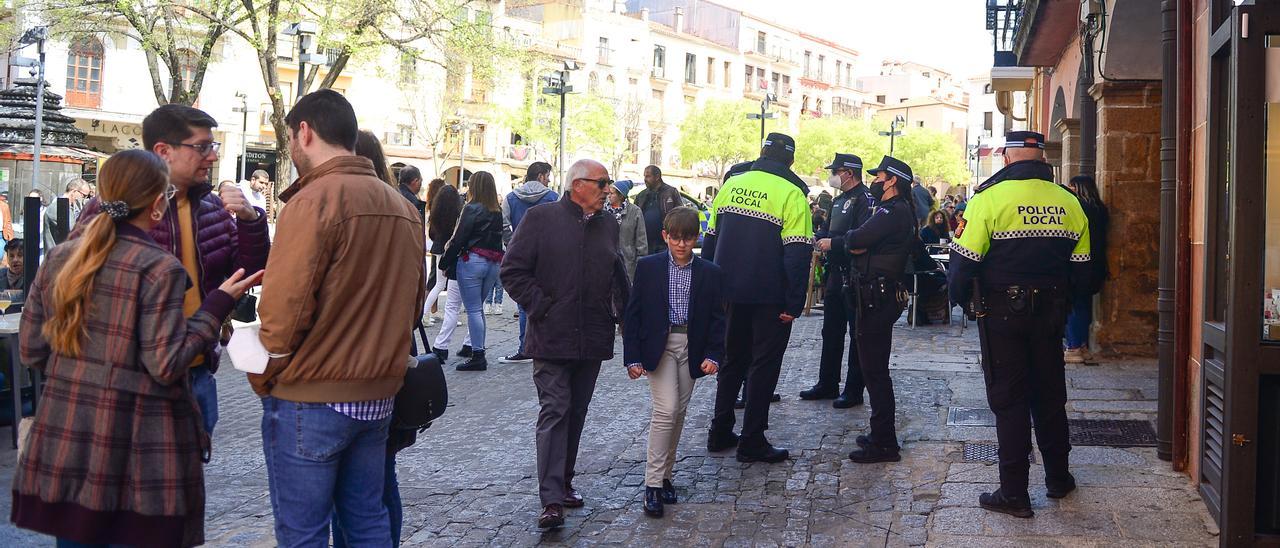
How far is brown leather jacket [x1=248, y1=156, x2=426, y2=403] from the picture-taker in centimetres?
346

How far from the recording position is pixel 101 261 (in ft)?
11.7

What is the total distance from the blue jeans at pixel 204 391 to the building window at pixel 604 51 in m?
63.8

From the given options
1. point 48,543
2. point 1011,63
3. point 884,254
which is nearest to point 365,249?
point 48,543

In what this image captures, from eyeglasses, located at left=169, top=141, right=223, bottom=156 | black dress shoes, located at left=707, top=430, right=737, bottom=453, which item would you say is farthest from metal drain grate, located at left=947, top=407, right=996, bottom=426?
eyeglasses, located at left=169, top=141, right=223, bottom=156

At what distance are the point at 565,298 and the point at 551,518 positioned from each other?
3.25 feet

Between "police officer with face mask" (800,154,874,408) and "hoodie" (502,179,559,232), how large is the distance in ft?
9.67

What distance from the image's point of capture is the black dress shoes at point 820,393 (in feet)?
29.2

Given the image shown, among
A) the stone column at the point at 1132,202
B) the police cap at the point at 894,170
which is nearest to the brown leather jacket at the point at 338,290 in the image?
the police cap at the point at 894,170

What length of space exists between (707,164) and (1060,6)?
6206 centimetres

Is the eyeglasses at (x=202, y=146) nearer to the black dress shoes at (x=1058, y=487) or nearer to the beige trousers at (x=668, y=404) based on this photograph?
the beige trousers at (x=668, y=404)

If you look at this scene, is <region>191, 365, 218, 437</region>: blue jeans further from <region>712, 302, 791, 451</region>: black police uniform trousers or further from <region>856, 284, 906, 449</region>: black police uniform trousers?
<region>856, 284, 906, 449</region>: black police uniform trousers

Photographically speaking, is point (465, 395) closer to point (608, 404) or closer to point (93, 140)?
point (608, 404)

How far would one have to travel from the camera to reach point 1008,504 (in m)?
5.56

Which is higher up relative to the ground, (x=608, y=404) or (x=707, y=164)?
(x=707, y=164)
